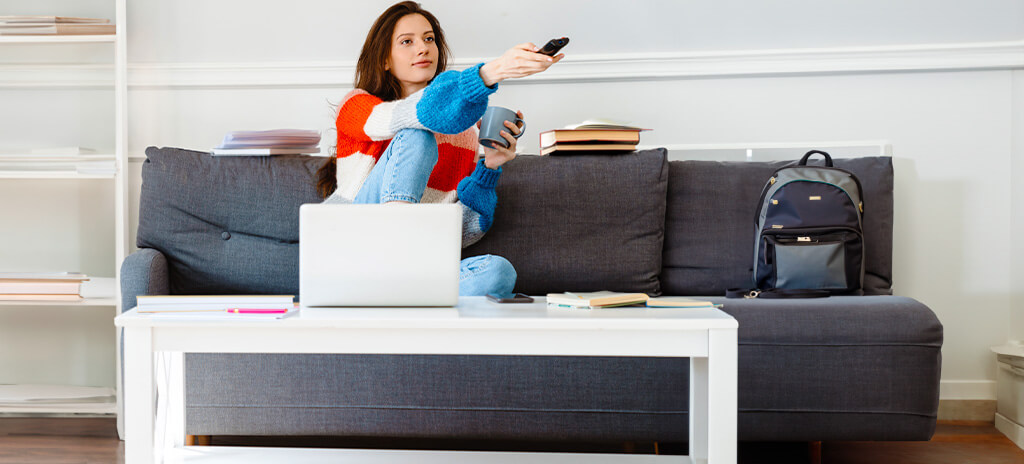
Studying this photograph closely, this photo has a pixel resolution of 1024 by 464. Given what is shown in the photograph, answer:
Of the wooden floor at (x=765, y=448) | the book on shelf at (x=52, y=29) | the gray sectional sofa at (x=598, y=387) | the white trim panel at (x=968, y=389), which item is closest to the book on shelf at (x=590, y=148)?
the gray sectional sofa at (x=598, y=387)

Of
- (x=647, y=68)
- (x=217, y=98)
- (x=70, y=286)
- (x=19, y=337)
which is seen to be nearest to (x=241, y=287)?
(x=70, y=286)

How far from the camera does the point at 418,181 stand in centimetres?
149

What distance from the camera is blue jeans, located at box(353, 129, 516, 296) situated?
4.86ft

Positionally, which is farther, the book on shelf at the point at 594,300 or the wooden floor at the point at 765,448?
the wooden floor at the point at 765,448

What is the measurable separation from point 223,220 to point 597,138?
3.11 ft

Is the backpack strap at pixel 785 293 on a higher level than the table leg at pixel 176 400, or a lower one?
higher

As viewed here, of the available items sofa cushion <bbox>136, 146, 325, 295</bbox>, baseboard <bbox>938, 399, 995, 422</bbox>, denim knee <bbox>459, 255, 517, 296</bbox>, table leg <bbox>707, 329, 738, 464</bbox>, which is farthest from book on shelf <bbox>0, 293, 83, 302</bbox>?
baseboard <bbox>938, 399, 995, 422</bbox>

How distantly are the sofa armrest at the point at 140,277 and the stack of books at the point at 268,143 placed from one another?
0.35 m

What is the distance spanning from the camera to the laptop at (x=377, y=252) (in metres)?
1.07

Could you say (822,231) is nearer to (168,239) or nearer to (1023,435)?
(1023,435)

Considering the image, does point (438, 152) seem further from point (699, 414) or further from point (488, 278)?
point (699, 414)

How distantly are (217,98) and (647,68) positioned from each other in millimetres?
1290

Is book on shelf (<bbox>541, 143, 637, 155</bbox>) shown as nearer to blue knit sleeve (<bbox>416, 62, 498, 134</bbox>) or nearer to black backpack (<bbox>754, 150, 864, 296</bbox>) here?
black backpack (<bbox>754, 150, 864, 296</bbox>)

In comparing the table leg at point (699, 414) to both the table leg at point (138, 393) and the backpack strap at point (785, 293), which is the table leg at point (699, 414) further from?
the table leg at point (138, 393)
